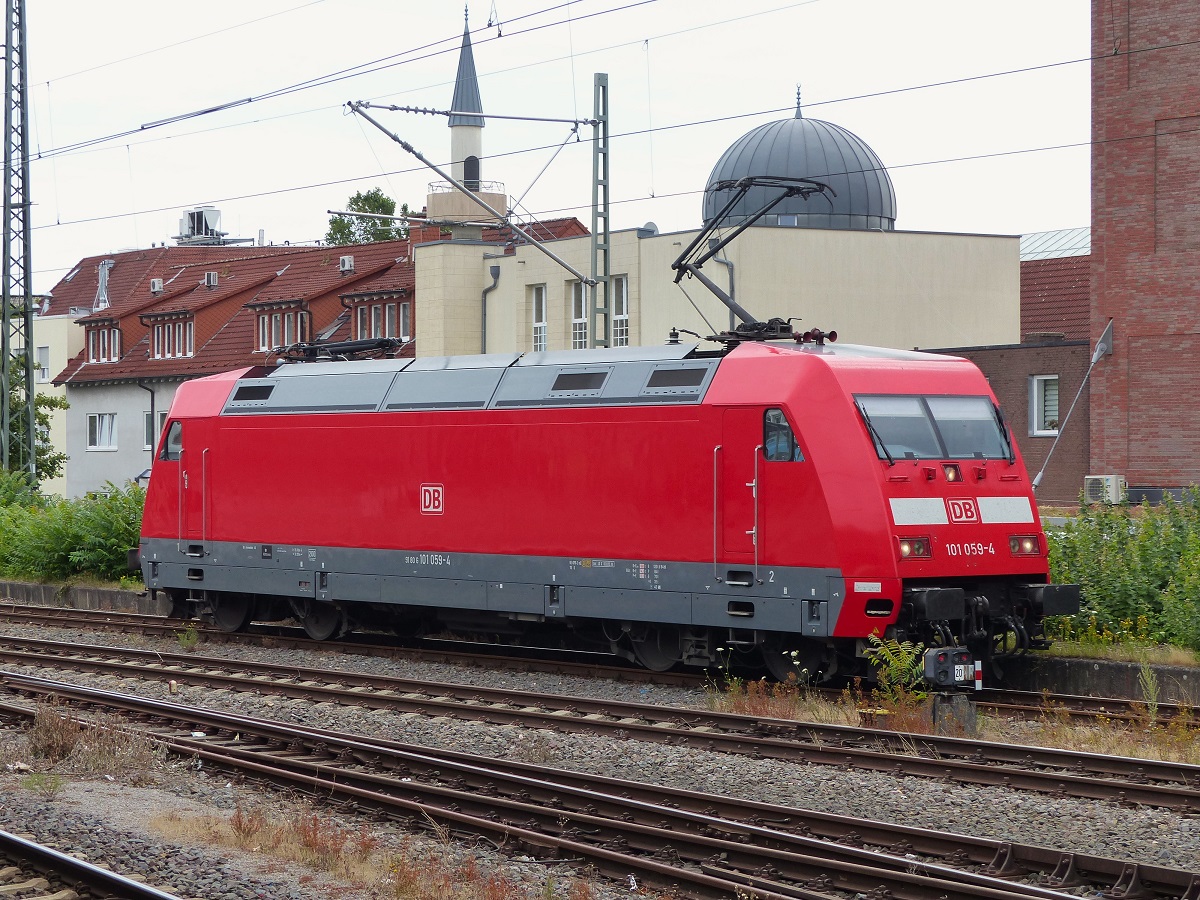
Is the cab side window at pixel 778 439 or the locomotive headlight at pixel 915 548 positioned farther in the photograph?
the cab side window at pixel 778 439

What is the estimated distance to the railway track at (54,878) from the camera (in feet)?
24.6

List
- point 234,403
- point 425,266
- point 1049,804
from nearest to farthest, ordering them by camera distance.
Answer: point 1049,804 < point 234,403 < point 425,266

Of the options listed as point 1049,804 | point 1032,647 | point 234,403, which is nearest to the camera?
point 1049,804

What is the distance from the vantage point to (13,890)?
773cm

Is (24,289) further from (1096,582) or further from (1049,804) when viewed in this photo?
(1049,804)

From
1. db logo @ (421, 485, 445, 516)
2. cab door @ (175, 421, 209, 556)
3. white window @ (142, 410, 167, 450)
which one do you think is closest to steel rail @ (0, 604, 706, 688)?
cab door @ (175, 421, 209, 556)

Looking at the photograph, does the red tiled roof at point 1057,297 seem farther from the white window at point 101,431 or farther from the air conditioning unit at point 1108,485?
the white window at point 101,431

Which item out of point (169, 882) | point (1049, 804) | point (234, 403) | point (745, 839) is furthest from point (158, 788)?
point (234, 403)

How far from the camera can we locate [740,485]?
14.7m

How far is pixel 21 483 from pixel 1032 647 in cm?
2326

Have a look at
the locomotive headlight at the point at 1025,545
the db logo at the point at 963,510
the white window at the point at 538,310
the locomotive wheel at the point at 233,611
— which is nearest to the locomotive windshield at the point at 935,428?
the db logo at the point at 963,510

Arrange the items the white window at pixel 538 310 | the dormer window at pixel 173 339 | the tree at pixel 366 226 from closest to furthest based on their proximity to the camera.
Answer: the white window at pixel 538 310 → the dormer window at pixel 173 339 → the tree at pixel 366 226

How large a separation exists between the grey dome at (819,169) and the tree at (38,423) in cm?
1759

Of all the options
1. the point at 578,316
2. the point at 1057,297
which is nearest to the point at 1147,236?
the point at 1057,297
